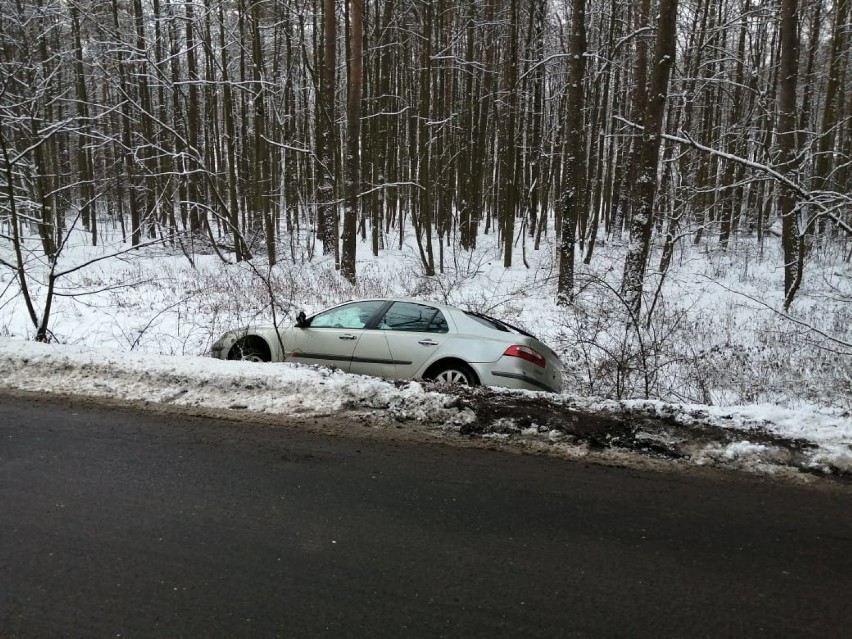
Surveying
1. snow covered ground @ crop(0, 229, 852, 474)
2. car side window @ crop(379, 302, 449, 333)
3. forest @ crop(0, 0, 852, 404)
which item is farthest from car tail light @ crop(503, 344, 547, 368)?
forest @ crop(0, 0, 852, 404)

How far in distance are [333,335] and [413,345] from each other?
1.20 meters

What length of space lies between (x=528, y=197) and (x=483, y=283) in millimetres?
11607

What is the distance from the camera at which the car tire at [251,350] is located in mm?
8227

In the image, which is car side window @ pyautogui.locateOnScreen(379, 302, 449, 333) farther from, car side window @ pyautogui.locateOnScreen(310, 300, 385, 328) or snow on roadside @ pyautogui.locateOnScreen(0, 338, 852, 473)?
snow on roadside @ pyautogui.locateOnScreen(0, 338, 852, 473)

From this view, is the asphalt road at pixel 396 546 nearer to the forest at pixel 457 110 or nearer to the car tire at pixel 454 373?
the car tire at pixel 454 373

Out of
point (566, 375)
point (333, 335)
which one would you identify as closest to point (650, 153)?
point (566, 375)

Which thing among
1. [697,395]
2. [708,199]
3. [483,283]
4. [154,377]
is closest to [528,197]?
[708,199]

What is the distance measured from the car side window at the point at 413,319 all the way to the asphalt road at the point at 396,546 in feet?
9.59

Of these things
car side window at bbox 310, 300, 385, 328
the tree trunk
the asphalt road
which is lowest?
the asphalt road

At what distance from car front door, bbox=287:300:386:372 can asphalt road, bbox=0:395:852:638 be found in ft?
10.1

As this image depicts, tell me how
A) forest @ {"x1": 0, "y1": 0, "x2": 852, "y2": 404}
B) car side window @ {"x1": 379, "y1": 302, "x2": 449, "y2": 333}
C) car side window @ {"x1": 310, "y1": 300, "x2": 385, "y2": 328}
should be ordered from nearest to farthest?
1. car side window @ {"x1": 379, "y1": 302, "x2": 449, "y2": 333}
2. car side window @ {"x1": 310, "y1": 300, "x2": 385, "y2": 328}
3. forest @ {"x1": 0, "y1": 0, "x2": 852, "y2": 404}

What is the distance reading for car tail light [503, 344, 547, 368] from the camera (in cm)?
687

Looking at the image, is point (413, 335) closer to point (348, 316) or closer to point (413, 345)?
point (413, 345)

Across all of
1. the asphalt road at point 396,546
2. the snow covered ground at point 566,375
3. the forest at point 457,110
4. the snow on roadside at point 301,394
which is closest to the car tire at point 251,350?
the snow covered ground at point 566,375
